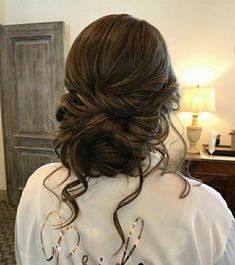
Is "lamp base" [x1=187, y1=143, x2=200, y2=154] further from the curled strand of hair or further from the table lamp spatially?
the curled strand of hair

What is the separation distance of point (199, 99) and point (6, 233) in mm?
2191

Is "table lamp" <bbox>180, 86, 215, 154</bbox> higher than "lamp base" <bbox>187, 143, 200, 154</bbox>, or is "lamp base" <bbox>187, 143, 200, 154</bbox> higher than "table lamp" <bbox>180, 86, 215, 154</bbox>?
"table lamp" <bbox>180, 86, 215, 154</bbox>

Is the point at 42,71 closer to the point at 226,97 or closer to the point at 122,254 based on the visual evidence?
the point at 226,97

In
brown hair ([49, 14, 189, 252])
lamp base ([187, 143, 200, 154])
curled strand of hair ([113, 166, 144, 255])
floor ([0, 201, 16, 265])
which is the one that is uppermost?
brown hair ([49, 14, 189, 252])

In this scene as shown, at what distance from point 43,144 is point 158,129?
9.01 feet

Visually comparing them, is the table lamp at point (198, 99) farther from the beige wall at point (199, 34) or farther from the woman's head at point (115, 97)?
the woman's head at point (115, 97)

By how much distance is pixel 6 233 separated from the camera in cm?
281

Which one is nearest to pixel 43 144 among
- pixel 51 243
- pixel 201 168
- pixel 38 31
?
pixel 38 31

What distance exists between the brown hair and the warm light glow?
2381 millimetres

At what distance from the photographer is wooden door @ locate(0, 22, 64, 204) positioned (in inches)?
123

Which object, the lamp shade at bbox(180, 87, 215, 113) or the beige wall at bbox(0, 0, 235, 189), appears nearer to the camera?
the lamp shade at bbox(180, 87, 215, 113)

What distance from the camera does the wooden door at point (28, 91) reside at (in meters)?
3.12

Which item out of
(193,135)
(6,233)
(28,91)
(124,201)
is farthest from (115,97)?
(28,91)

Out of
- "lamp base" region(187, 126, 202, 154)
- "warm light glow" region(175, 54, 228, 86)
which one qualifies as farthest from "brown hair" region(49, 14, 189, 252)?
"warm light glow" region(175, 54, 228, 86)
